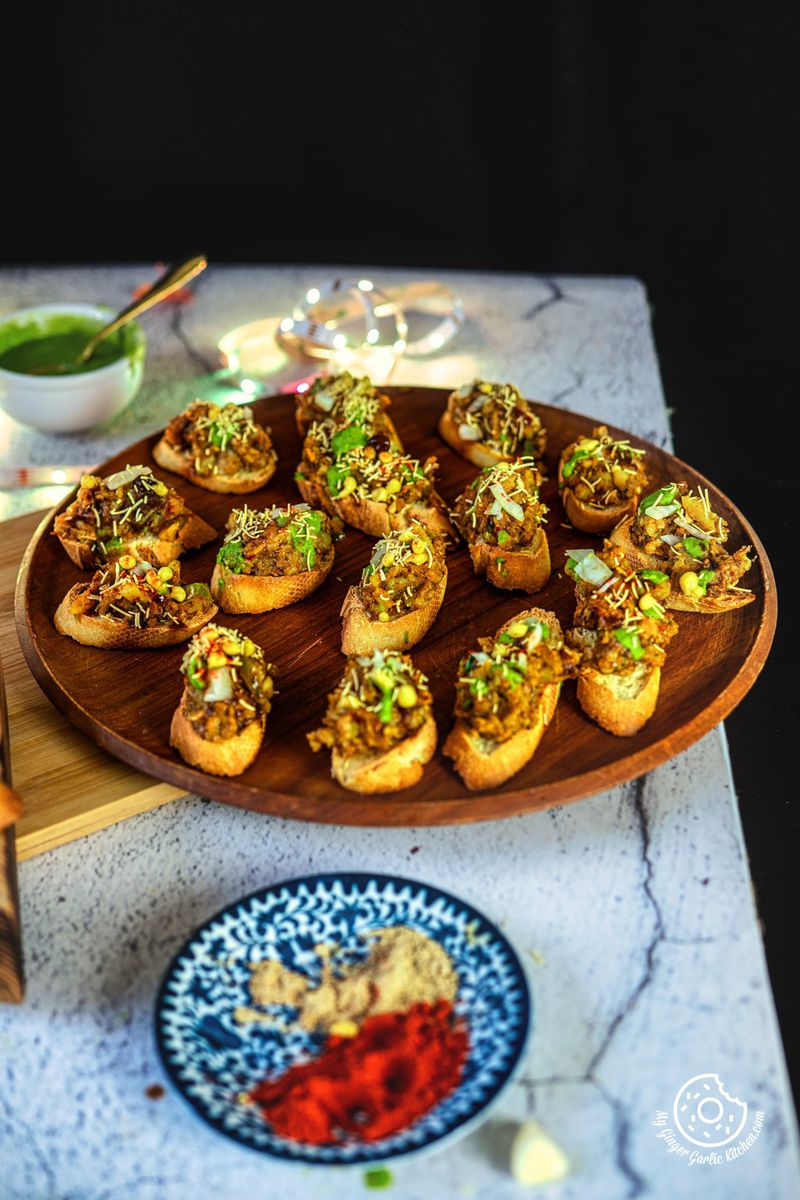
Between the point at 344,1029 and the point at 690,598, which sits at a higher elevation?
the point at 690,598

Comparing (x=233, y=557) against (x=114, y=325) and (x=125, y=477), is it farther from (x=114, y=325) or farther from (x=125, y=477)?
(x=114, y=325)

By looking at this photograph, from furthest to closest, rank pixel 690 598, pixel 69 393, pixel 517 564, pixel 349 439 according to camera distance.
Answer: pixel 69 393, pixel 349 439, pixel 517 564, pixel 690 598

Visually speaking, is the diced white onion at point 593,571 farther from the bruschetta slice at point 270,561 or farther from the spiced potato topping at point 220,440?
the spiced potato topping at point 220,440

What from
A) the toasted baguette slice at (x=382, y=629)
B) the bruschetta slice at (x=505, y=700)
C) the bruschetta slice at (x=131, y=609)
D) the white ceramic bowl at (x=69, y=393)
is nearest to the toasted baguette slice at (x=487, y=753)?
the bruschetta slice at (x=505, y=700)

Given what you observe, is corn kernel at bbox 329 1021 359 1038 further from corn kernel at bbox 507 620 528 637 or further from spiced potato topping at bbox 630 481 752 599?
spiced potato topping at bbox 630 481 752 599

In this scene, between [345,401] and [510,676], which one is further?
[345,401]

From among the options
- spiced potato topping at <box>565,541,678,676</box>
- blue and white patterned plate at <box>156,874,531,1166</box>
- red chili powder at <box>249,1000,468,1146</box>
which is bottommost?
red chili powder at <box>249,1000,468,1146</box>

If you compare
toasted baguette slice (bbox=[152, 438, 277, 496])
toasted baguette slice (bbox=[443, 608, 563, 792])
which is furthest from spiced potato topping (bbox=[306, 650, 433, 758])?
toasted baguette slice (bbox=[152, 438, 277, 496])

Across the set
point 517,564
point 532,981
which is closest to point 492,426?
point 517,564
